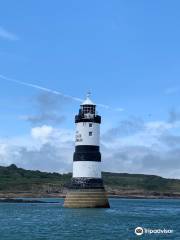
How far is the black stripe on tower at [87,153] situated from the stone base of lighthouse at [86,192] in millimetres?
2421

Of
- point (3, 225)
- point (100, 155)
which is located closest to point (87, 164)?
point (100, 155)

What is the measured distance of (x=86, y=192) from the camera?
74.7 m

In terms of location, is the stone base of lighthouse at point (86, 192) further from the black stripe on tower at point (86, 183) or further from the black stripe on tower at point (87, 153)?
the black stripe on tower at point (87, 153)

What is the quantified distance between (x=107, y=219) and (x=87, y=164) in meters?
8.22

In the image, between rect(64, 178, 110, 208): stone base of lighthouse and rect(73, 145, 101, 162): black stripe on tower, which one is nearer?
rect(73, 145, 101, 162): black stripe on tower

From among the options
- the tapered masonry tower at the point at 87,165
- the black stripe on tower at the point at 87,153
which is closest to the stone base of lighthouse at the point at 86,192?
the tapered masonry tower at the point at 87,165

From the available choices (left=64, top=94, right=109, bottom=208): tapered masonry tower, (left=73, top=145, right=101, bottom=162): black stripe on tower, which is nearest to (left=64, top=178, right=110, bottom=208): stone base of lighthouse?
(left=64, top=94, right=109, bottom=208): tapered masonry tower

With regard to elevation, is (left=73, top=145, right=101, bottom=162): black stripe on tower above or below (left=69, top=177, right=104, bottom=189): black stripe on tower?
above

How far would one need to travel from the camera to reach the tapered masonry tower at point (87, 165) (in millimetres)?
74312

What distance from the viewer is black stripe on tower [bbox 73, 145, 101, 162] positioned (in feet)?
243

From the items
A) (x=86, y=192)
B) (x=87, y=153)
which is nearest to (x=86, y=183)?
(x=86, y=192)

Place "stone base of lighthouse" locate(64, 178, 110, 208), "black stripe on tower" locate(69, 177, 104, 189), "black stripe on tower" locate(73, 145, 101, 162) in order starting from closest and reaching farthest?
"black stripe on tower" locate(73, 145, 101, 162) → "black stripe on tower" locate(69, 177, 104, 189) → "stone base of lighthouse" locate(64, 178, 110, 208)

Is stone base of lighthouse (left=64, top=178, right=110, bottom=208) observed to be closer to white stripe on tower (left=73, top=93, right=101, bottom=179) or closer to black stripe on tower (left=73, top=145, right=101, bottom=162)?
white stripe on tower (left=73, top=93, right=101, bottom=179)

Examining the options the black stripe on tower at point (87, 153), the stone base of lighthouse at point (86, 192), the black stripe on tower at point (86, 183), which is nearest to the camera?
the black stripe on tower at point (87, 153)
